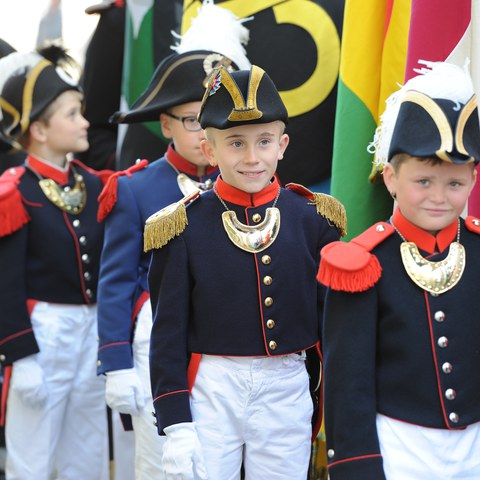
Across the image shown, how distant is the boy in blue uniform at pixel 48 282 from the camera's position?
3.42m

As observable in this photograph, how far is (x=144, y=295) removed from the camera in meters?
3.14

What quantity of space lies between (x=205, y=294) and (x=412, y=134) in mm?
661

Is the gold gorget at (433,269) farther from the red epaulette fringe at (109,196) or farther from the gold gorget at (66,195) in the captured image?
the gold gorget at (66,195)

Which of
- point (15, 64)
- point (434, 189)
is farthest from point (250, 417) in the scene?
point (15, 64)

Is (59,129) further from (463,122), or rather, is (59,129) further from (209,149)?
(463,122)

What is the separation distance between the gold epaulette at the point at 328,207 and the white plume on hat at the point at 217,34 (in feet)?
2.37

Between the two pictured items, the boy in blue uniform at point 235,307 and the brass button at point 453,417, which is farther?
the boy in blue uniform at point 235,307

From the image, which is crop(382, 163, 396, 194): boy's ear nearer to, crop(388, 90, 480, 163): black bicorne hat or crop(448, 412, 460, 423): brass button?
crop(388, 90, 480, 163): black bicorne hat

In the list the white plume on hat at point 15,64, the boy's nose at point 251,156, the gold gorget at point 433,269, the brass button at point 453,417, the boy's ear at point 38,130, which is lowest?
the brass button at point 453,417

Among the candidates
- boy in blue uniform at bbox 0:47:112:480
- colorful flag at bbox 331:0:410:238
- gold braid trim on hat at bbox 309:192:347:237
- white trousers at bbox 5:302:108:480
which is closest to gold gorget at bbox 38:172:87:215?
boy in blue uniform at bbox 0:47:112:480

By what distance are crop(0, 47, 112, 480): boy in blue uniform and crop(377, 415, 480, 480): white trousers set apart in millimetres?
1649

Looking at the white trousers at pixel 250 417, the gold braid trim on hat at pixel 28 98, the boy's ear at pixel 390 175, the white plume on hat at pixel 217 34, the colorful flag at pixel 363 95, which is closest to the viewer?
the boy's ear at pixel 390 175

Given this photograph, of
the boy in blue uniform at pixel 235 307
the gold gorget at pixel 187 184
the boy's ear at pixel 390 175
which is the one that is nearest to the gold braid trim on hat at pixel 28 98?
the gold gorget at pixel 187 184

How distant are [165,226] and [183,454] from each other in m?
0.55
